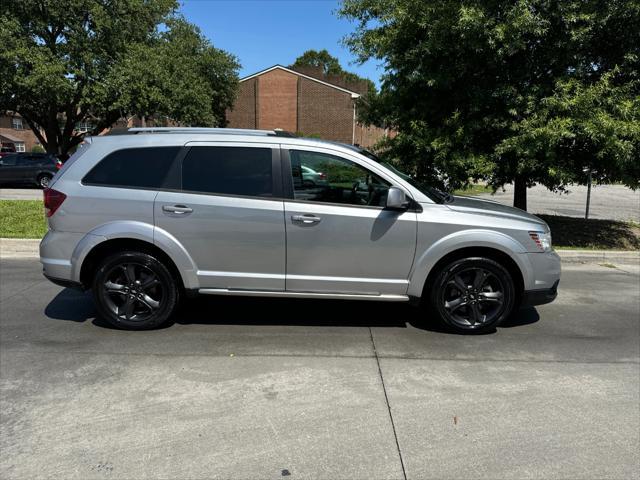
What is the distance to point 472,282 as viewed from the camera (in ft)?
15.4

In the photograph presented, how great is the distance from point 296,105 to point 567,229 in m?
40.5

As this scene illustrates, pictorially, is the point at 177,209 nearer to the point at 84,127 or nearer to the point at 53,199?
the point at 53,199

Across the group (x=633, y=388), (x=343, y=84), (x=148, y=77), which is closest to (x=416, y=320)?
(x=633, y=388)

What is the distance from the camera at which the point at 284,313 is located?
5.30 m

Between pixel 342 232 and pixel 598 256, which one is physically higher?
pixel 342 232

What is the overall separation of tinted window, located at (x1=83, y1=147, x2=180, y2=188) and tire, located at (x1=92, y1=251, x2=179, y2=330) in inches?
26.9

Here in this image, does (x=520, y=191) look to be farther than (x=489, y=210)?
Yes

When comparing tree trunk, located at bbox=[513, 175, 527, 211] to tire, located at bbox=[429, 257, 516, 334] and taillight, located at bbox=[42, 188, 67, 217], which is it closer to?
tire, located at bbox=[429, 257, 516, 334]

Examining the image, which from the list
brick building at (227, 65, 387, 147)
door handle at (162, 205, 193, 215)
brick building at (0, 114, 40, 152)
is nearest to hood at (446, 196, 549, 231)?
door handle at (162, 205, 193, 215)

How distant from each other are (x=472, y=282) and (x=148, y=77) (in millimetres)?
21852

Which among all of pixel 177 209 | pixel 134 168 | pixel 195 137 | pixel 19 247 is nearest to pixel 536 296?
pixel 177 209

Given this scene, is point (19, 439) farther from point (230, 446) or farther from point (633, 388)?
point (633, 388)

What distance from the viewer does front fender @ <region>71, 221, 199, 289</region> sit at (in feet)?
14.8

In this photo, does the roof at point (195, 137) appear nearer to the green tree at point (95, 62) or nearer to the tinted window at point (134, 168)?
the tinted window at point (134, 168)
